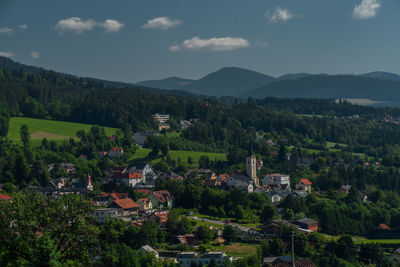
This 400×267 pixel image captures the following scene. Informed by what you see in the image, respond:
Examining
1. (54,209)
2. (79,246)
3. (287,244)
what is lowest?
(287,244)

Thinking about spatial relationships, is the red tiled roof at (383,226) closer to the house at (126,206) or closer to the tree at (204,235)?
the tree at (204,235)

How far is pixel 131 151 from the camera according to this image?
2982 inches

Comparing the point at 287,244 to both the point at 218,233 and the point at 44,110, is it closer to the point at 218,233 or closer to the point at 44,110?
the point at 218,233

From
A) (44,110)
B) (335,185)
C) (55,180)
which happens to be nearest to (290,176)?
(335,185)

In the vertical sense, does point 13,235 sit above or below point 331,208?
above

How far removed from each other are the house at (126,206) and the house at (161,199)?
246 cm

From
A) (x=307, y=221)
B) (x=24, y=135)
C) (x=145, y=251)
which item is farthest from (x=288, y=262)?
(x=24, y=135)

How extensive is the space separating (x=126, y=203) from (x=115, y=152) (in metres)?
26.9

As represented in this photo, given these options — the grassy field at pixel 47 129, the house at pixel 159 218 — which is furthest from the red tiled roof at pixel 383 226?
the grassy field at pixel 47 129

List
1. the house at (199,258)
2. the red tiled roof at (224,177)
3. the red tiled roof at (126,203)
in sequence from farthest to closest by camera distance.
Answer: the red tiled roof at (224,177) < the red tiled roof at (126,203) < the house at (199,258)

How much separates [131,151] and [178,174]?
40.9ft

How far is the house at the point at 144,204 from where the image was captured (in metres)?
49.3

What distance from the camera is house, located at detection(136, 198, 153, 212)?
49.3m

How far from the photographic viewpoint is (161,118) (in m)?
105
